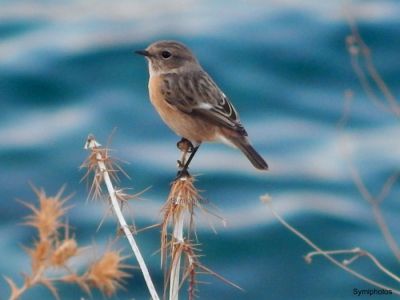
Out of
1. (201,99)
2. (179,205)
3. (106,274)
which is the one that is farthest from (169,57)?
(106,274)

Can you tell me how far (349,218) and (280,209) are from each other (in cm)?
96

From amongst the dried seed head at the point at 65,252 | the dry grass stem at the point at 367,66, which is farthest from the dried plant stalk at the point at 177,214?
the dry grass stem at the point at 367,66

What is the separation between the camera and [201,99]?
804 centimetres

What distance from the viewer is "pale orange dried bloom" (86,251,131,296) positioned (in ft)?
11.8

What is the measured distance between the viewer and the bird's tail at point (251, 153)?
7.62 metres

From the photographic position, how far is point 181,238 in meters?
4.49

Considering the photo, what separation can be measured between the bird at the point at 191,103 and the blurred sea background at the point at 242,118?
509cm

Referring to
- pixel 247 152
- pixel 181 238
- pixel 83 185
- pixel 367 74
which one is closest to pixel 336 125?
pixel 367 74

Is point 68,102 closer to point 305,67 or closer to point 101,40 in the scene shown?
point 101,40

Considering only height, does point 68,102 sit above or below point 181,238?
above

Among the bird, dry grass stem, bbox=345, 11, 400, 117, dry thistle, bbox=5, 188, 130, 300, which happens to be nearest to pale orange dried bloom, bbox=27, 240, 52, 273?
dry thistle, bbox=5, 188, 130, 300

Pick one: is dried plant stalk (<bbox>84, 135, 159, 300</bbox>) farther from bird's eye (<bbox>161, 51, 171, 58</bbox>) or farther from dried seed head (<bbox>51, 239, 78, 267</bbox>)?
bird's eye (<bbox>161, 51, 171, 58</bbox>)

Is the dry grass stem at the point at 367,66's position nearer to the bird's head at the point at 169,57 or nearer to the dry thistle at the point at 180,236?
the dry thistle at the point at 180,236

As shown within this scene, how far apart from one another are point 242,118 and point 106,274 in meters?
13.2
